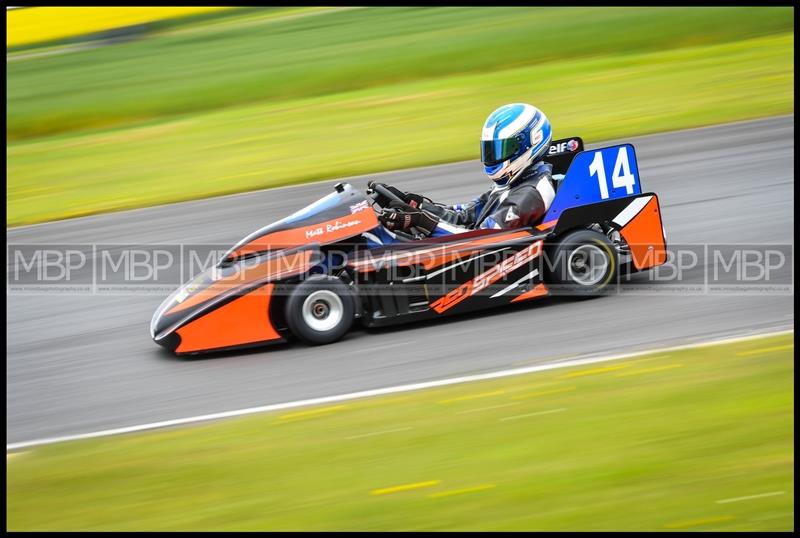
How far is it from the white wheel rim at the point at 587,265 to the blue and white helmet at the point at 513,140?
32.1 inches

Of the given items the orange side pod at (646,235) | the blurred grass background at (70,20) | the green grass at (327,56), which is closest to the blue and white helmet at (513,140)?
the orange side pod at (646,235)

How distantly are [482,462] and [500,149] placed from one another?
3.09m

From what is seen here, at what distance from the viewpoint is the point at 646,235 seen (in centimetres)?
709

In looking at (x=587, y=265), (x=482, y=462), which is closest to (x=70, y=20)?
(x=587, y=265)

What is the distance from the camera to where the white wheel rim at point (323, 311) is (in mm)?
6422

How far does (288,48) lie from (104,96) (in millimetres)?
4022

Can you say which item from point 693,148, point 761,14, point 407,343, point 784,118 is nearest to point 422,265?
point 407,343

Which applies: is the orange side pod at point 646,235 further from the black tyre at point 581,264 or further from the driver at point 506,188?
the driver at point 506,188

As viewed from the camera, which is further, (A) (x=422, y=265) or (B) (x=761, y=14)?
(B) (x=761, y=14)

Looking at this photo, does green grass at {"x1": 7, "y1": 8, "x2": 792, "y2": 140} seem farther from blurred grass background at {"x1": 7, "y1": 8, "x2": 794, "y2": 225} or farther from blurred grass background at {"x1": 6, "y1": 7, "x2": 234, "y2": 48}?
blurred grass background at {"x1": 6, "y1": 7, "x2": 234, "y2": 48}

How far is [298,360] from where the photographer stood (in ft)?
20.8

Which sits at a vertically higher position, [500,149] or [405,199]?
[500,149]

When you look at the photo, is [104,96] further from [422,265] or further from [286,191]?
[422,265]

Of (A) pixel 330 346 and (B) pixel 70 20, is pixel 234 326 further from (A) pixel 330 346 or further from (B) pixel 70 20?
(B) pixel 70 20
